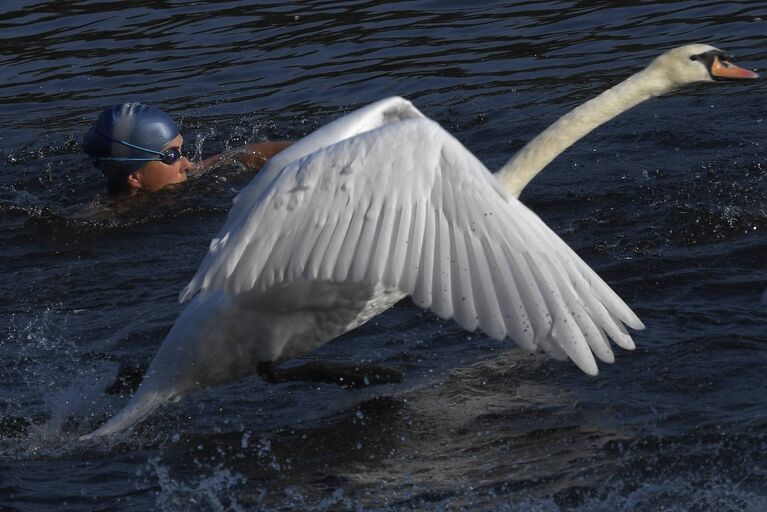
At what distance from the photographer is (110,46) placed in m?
12.8

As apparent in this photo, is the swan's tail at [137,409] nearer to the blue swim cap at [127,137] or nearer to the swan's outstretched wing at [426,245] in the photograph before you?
the swan's outstretched wing at [426,245]

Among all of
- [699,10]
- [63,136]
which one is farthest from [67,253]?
[699,10]

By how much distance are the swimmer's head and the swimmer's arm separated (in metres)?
0.34

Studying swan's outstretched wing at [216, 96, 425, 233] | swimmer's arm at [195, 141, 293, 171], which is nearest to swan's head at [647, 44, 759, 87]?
swan's outstretched wing at [216, 96, 425, 233]

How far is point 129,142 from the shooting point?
8.72 meters

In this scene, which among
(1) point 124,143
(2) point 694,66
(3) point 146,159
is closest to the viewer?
(2) point 694,66

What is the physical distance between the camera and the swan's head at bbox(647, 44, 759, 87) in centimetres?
623

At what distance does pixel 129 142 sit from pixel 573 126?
3779mm

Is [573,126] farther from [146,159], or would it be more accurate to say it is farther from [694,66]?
[146,159]

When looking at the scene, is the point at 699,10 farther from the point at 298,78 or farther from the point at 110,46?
the point at 110,46

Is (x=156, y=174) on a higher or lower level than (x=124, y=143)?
lower

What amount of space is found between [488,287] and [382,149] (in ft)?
2.20

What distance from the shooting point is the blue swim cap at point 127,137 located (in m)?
8.72

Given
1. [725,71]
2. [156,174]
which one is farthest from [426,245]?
[156,174]
